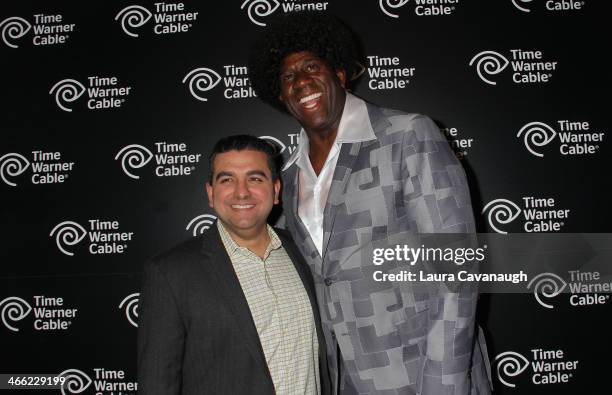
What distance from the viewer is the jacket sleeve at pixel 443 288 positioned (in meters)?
1.52

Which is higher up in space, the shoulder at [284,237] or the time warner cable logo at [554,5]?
the time warner cable logo at [554,5]

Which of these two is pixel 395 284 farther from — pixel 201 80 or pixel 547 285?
pixel 201 80

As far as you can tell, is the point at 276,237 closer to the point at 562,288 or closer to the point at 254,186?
the point at 254,186

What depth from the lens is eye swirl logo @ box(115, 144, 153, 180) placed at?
283cm

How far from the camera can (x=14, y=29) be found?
2.99 m

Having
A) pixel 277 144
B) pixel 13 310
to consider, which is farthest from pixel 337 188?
pixel 13 310

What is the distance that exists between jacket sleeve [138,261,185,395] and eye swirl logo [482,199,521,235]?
1952 mm

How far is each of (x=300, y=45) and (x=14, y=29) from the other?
2.14 meters

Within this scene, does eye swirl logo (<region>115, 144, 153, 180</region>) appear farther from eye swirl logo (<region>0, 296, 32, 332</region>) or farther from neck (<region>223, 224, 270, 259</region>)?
neck (<region>223, 224, 270, 259</region>)

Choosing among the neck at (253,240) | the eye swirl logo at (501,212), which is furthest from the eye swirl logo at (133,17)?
the eye swirl logo at (501,212)

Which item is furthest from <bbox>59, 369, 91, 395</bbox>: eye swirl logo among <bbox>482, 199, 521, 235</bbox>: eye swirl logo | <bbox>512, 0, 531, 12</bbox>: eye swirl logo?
<bbox>512, 0, 531, 12</bbox>: eye swirl logo

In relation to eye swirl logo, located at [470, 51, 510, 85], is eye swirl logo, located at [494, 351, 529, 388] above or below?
below

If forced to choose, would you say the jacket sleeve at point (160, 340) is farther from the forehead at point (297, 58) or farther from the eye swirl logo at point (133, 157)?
the eye swirl logo at point (133, 157)

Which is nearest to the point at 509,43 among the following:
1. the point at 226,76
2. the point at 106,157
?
the point at 226,76
